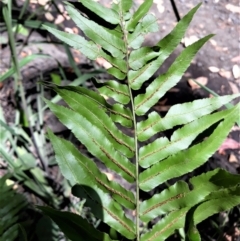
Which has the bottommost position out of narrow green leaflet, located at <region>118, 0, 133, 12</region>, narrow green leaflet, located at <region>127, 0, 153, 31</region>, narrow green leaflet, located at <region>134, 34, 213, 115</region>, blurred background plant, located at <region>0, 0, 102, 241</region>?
blurred background plant, located at <region>0, 0, 102, 241</region>

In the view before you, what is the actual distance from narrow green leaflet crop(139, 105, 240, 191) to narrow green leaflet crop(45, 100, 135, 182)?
71mm

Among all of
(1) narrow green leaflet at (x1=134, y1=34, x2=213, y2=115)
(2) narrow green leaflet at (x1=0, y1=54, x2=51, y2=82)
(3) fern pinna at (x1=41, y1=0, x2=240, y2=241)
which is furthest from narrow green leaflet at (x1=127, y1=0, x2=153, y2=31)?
(2) narrow green leaflet at (x1=0, y1=54, x2=51, y2=82)

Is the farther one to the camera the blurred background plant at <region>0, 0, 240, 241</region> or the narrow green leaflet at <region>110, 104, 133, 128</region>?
the blurred background plant at <region>0, 0, 240, 241</region>

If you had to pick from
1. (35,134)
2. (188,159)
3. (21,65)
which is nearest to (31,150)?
(35,134)

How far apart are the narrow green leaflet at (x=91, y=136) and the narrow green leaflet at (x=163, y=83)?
0.38ft

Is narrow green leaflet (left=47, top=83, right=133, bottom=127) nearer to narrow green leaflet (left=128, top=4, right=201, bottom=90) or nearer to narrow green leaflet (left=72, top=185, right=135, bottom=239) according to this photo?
narrow green leaflet (left=128, top=4, right=201, bottom=90)

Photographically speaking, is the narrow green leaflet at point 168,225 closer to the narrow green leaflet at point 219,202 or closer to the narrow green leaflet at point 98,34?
the narrow green leaflet at point 219,202

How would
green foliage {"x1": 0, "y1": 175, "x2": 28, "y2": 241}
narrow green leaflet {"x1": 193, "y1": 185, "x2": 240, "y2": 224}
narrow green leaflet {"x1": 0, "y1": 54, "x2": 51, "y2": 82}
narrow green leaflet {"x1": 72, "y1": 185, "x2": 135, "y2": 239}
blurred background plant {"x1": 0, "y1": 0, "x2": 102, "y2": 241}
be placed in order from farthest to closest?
blurred background plant {"x1": 0, "y1": 0, "x2": 102, "y2": 241} → narrow green leaflet {"x1": 0, "y1": 54, "x2": 51, "y2": 82} → green foliage {"x1": 0, "y1": 175, "x2": 28, "y2": 241} → narrow green leaflet {"x1": 72, "y1": 185, "x2": 135, "y2": 239} → narrow green leaflet {"x1": 193, "y1": 185, "x2": 240, "y2": 224}

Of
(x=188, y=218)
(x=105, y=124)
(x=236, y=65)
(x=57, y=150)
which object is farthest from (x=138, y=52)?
(x=236, y=65)

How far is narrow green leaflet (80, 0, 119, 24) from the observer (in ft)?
3.20

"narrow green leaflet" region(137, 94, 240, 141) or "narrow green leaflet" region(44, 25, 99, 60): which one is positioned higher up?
"narrow green leaflet" region(44, 25, 99, 60)

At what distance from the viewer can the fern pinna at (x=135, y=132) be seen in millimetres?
930

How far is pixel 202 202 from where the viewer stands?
0.88 m

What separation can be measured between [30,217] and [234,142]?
132 centimetres
